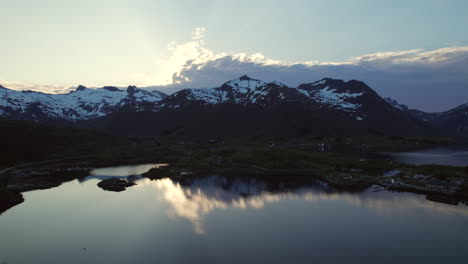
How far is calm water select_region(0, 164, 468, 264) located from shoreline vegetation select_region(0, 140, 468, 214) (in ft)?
21.6

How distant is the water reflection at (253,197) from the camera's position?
2646 inches

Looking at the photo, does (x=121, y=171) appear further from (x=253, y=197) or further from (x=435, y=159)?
(x=435, y=159)

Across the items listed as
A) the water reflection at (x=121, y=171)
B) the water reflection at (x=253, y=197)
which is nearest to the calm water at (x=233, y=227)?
the water reflection at (x=253, y=197)

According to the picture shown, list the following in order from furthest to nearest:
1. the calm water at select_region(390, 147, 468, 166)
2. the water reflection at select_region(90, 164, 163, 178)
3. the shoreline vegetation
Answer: the calm water at select_region(390, 147, 468, 166) → the water reflection at select_region(90, 164, 163, 178) → the shoreline vegetation

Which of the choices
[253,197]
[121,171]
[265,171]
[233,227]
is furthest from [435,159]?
[121,171]

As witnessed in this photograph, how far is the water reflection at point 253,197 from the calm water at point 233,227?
269 mm

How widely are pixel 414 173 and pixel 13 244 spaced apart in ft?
354

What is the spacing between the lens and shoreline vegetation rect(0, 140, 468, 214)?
269ft

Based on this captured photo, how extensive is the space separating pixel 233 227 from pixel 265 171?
58500mm

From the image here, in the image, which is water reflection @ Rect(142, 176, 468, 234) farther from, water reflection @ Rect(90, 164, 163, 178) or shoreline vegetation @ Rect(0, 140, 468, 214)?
water reflection @ Rect(90, 164, 163, 178)

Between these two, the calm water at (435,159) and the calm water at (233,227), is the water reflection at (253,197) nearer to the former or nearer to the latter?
the calm water at (233,227)

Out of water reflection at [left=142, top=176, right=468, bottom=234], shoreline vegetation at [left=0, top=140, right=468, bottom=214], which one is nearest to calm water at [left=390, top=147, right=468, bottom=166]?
shoreline vegetation at [left=0, top=140, right=468, bottom=214]

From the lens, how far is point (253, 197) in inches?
3127

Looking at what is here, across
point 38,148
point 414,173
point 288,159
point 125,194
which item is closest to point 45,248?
point 125,194
